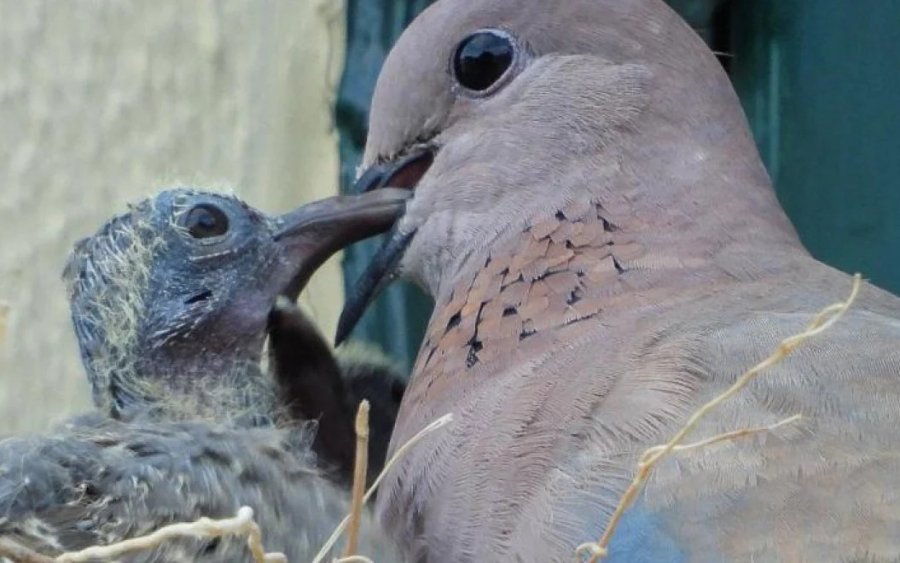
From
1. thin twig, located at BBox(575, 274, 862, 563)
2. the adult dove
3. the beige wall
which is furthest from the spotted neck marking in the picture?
the beige wall

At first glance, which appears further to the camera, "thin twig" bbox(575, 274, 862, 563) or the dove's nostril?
the dove's nostril

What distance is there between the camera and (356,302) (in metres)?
1.23

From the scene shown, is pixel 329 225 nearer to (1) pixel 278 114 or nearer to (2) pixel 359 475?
(1) pixel 278 114

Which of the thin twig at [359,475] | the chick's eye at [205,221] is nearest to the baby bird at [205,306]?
the chick's eye at [205,221]

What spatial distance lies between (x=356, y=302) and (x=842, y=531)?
580 millimetres

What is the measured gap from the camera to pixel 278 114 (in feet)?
5.17

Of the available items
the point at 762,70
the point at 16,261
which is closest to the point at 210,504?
the point at 16,261

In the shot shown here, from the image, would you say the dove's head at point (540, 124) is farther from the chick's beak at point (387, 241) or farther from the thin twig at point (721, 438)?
the thin twig at point (721, 438)

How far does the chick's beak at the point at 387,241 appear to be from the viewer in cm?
119

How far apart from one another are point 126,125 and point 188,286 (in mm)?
263

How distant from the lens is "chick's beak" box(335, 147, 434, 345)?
119cm

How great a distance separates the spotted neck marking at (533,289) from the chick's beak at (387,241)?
0.10m

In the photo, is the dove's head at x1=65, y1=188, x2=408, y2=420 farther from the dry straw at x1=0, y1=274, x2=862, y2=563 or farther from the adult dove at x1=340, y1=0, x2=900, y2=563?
the dry straw at x1=0, y1=274, x2=862, y2=563

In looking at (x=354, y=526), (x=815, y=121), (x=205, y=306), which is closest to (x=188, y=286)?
(x=205, y=306)
